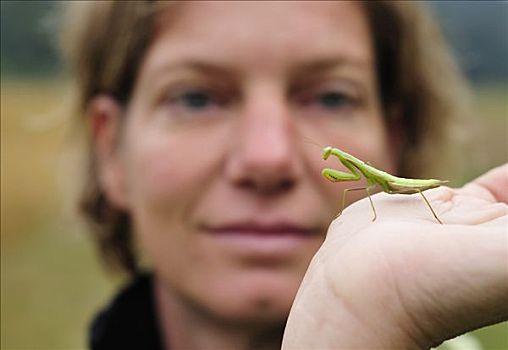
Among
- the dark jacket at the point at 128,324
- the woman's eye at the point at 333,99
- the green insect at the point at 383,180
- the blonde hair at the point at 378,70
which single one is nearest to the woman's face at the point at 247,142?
the woman's eye at the point at 333,99

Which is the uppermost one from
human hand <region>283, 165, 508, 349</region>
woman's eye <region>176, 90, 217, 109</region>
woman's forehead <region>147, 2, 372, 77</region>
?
woman's forehead <region>147, 2, 372, 77</region>

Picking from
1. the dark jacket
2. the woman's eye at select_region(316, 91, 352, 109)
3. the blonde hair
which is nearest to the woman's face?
the woman's eye at select_region(316, 91, 352, 109)

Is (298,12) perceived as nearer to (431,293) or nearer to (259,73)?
(259,73)

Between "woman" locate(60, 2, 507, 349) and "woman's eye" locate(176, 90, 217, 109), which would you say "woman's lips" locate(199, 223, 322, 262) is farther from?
"woman's eye" locate(176, 90, 217, 109)

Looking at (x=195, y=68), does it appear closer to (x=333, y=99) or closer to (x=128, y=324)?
(x=333, y=99)

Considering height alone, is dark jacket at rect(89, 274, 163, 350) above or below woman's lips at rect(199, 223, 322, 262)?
below

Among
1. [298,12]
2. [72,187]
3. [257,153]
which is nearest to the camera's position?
[257,153]

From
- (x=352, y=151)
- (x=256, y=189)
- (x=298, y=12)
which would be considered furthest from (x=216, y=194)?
(x=298, y=12)
